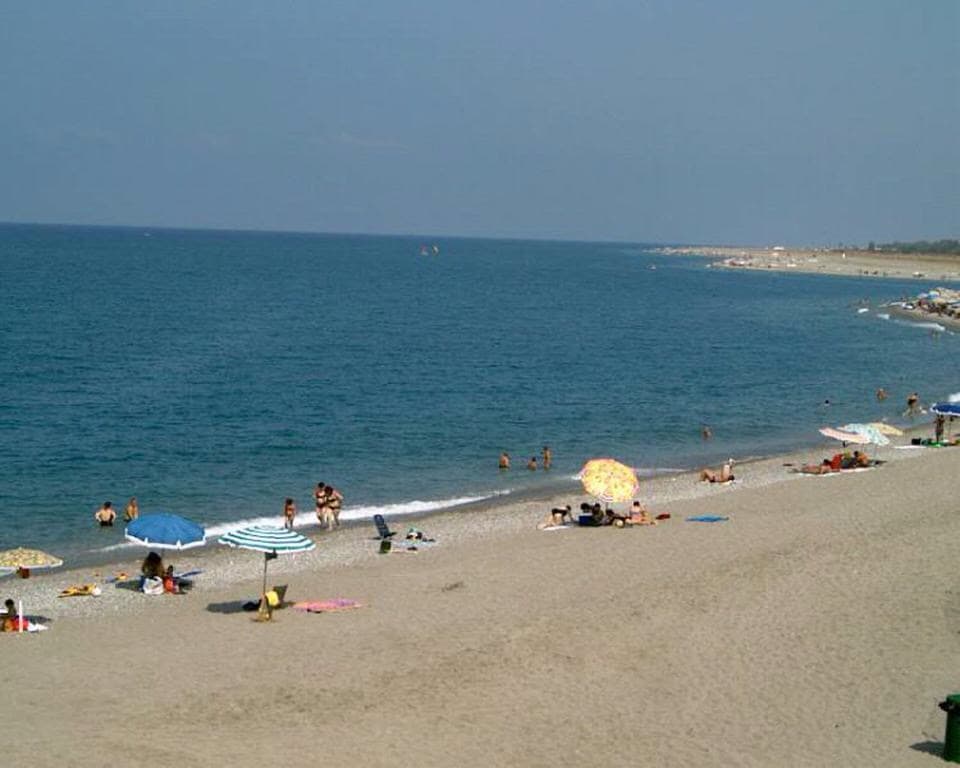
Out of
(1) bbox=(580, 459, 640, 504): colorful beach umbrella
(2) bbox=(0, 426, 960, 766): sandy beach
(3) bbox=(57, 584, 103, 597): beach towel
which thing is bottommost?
(3) bbox=(57, 584, 103, 597): beach towel

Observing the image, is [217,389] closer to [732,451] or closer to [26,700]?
[732,451]

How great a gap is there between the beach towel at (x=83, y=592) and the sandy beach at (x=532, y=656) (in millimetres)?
247

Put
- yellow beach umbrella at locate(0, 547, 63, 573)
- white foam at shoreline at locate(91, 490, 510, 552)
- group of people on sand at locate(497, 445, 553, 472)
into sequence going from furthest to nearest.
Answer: group of people on sand at locate(497, 445, 553, 472)
white foam at shoreline at locate(91, 490, 510, 552)
yellow beach umbrella at locate(0, 547, 63, 573)

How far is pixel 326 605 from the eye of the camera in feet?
58.7

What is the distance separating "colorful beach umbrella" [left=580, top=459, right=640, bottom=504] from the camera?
23536 millimetres

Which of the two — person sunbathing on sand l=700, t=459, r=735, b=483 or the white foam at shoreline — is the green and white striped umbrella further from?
person sunbathing on sand l=700, t=459, r=735, b=483

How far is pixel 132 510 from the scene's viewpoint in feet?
82.4

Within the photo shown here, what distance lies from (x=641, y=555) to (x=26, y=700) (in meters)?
11.1

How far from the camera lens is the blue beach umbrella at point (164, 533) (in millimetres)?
19203

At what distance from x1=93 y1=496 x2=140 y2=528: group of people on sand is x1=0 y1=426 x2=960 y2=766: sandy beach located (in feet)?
9.78

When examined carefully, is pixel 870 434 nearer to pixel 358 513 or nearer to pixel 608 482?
pixel 608 482

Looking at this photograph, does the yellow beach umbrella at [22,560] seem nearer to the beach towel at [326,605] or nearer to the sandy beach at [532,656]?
the sandy beach at [532,656]

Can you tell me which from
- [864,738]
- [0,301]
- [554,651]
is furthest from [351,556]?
[0,301]

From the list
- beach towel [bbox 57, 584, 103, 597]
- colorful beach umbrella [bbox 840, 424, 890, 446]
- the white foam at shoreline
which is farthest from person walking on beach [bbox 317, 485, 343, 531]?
colorful beach umbrella [bbox 840, 424, 890, 446]
